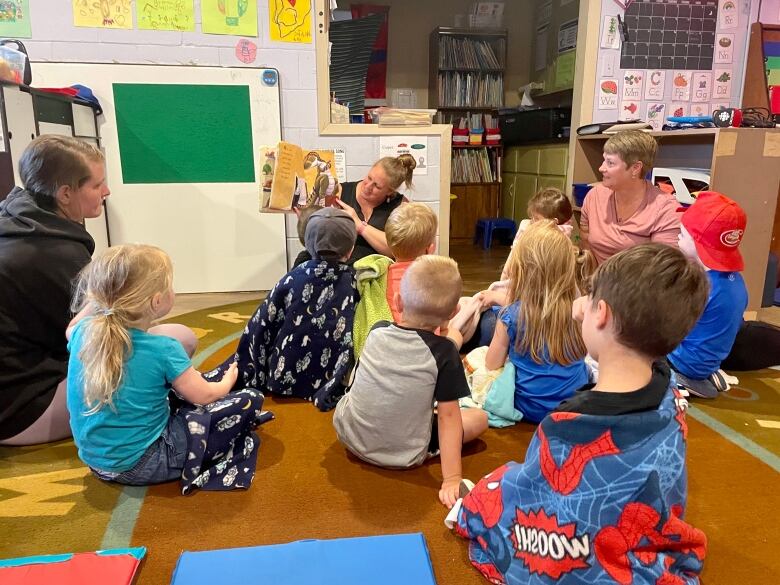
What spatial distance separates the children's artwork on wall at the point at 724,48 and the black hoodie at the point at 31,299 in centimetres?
412

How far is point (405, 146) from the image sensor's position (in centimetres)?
Answer: 363

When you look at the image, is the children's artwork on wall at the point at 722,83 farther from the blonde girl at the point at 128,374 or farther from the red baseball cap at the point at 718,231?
the blonde girl at the point at 128,374

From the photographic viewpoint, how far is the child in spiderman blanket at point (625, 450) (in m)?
1.00

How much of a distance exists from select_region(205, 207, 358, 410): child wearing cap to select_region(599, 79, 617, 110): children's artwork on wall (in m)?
2.64

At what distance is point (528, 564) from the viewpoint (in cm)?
113

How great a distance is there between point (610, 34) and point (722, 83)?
0.89 metres

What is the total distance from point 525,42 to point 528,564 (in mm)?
5935

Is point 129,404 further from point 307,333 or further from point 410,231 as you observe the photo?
point 410,231

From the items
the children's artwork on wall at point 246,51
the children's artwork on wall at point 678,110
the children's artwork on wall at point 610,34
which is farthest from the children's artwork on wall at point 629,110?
the children's artwork on wall at point 246,51

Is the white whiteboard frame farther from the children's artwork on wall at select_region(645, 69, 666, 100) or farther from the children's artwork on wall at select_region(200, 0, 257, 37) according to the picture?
the children's artwork on wall at select_region(645, 69, 666, 100)

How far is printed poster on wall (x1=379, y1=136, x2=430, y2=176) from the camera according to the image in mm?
3617

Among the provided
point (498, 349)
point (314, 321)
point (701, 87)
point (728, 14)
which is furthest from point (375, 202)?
point (728, 14)

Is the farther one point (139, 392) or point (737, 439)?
point (737, 439)

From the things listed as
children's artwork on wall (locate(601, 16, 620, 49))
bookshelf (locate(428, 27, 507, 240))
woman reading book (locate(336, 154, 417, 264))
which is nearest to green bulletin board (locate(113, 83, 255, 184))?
woman reading book (locate(336, 154, 417, 264))
